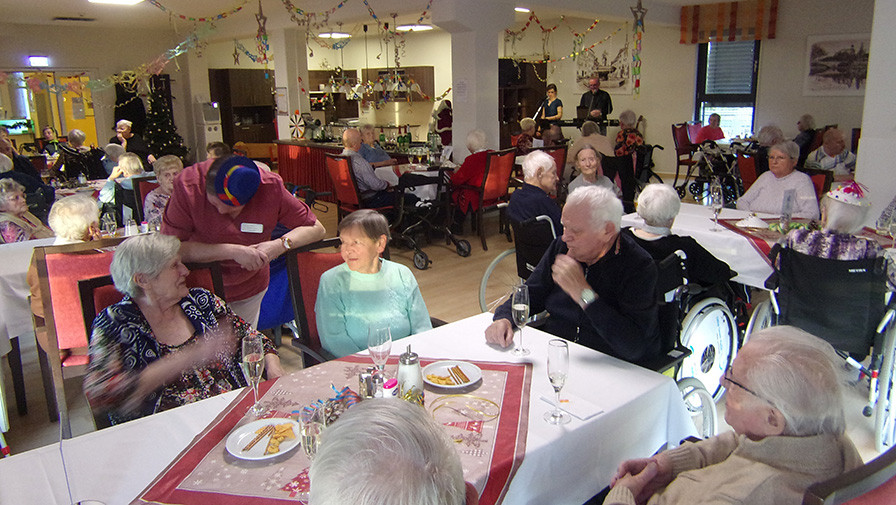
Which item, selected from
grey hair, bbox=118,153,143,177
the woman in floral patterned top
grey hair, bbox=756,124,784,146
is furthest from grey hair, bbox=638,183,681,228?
grey hair, bbox=756,124,784,146

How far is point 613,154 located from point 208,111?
33.4 ft

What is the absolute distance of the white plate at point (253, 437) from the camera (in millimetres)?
1546

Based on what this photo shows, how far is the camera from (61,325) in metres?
2.90

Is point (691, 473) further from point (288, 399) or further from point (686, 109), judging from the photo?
point (686, 109)

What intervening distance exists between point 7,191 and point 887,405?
5061 millimetres

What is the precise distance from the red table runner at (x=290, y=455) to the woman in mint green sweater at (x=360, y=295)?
54 centimetres

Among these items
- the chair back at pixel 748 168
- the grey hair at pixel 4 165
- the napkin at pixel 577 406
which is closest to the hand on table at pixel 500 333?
the napkin at pixel 577 406

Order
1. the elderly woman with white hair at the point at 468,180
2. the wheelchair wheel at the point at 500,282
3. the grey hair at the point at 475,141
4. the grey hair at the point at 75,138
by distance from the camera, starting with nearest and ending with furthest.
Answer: the wheelchair wheel at the point at 500,282 → the elderly woman with white hair at the point at 468,180 → the grey hair at the point at 475,141 → the grey hair at the point at 75,138

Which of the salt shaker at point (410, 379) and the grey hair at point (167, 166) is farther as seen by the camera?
the grey hair at point (167, 166)

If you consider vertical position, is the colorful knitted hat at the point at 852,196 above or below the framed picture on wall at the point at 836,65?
below

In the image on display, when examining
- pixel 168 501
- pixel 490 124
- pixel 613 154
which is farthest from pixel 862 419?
pixel 490 124

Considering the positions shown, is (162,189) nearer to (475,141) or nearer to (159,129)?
(475,141)

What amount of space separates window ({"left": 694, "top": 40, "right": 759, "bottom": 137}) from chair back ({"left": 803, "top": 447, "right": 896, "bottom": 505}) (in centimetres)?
1077

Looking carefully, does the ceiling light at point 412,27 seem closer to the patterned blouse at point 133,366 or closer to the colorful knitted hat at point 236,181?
the colorful knitted hat at point 236,181
